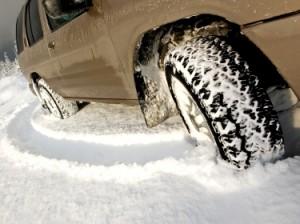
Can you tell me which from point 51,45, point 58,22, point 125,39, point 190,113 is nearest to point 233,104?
point 190,113

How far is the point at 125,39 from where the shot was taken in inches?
120

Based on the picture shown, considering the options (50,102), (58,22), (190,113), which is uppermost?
(58,22)

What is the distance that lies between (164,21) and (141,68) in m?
0.76

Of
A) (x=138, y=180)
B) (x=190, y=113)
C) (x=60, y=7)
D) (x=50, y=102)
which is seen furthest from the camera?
(x=50, y=102)

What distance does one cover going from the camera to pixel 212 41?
259 centimetres

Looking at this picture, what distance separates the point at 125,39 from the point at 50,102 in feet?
12.6

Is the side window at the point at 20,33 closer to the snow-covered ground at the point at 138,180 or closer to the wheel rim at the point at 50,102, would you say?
the wheel rim at the point at 50,102

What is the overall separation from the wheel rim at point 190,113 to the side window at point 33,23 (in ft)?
9.32

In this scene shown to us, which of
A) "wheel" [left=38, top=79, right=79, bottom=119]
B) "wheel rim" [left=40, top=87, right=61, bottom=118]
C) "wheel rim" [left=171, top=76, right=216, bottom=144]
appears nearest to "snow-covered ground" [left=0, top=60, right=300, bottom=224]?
"wheel rim" [left=171, top=76, right=216, bottom=144]

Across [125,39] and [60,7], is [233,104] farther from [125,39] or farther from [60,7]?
[60,7]

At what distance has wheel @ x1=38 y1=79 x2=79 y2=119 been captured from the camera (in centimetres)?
638

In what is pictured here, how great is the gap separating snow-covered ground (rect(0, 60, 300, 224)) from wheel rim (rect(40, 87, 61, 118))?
43.8 inches

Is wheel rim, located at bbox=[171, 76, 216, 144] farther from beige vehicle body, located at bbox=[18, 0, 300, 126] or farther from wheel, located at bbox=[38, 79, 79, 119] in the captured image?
wheel, located at bbox=[38, 79, 79, 119]

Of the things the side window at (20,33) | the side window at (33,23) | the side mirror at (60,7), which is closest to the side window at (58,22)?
the side window at (33,23)
